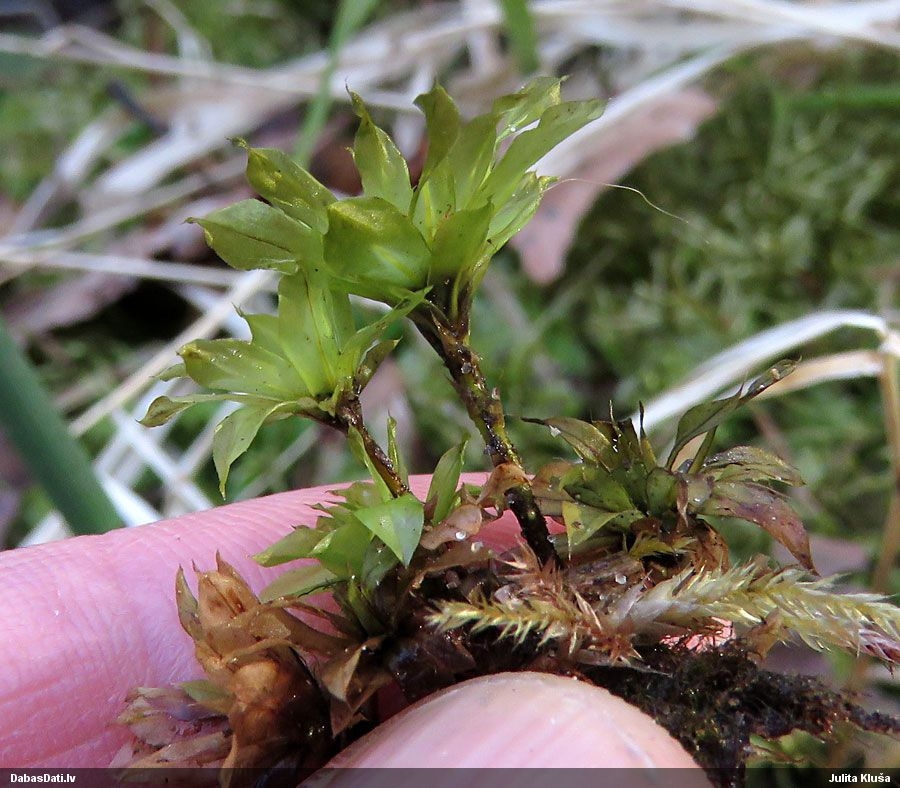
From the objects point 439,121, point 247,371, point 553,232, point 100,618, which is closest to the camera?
point 439,121

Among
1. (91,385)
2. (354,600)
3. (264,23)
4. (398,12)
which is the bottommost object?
(354,600)

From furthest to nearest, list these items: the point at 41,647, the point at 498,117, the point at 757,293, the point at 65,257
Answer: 1. the point at 65,257
2. the point at 757,293
3. the point at 41,647
4. the point at 498,117

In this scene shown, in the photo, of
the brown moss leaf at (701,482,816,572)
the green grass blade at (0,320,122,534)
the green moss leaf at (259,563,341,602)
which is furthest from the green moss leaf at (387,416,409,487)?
the green grass blade at (0,320,122,534)

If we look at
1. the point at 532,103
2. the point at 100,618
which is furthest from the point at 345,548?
the point at 100,618

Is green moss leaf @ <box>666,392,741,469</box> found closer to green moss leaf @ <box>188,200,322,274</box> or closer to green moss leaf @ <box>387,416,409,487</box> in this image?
green moss leaf @ <box>387,416,409,487</box>

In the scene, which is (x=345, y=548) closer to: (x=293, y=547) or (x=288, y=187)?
(x=293, y=547)

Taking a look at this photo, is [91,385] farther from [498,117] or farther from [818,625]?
[818,625]

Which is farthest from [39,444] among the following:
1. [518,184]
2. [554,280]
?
[554,280]
